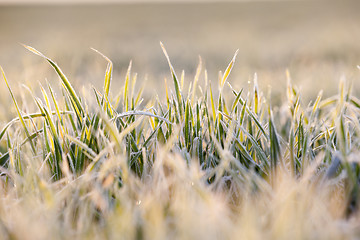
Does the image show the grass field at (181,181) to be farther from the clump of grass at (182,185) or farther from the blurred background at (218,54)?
the blurred background at (218,54)

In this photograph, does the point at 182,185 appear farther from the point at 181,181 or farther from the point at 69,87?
the point at 69,87

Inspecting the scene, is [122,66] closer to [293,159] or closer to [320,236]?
[293,159]

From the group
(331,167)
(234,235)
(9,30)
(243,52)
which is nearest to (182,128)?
(331,167)

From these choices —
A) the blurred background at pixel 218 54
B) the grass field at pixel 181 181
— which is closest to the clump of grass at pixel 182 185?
the grass field at pixel 181 181

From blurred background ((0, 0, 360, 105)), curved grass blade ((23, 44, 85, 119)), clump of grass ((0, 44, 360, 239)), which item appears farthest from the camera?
blurred background ((0, 0, 360, 105))

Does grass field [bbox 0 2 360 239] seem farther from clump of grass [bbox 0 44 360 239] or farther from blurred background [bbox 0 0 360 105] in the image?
blurred background [bbox 0 0 360 105]

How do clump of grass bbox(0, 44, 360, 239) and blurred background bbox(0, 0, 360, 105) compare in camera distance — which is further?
blurred background bbox(0, 0, 360, 105)

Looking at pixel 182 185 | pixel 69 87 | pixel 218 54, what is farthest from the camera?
pixel 218 54

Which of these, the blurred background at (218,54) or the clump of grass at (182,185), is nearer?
the clump of grass at (182,185)

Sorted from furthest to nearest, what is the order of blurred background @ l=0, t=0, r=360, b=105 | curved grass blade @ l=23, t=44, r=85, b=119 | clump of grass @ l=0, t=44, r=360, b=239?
1. blurred background @ l=0, t=0, r=360, b=105
2. curved grass blade @ l=23, t=44, r=85, b=119
3. clump of grass @ l=0, t=44, r=360, b=239

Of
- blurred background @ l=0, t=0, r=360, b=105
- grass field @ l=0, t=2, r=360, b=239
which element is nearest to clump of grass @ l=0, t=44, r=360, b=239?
grass field @ l=0, t=2, r=360, b=239

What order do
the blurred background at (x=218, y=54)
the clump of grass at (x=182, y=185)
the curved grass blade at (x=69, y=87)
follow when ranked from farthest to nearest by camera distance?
the blurred background at (x=218, y=54) → the curved grass blade at (x=69, y=87) → the clump of grass at (x=182, y=185)

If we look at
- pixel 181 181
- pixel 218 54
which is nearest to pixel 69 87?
pixel 181 181

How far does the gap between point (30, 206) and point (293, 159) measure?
0.48m
